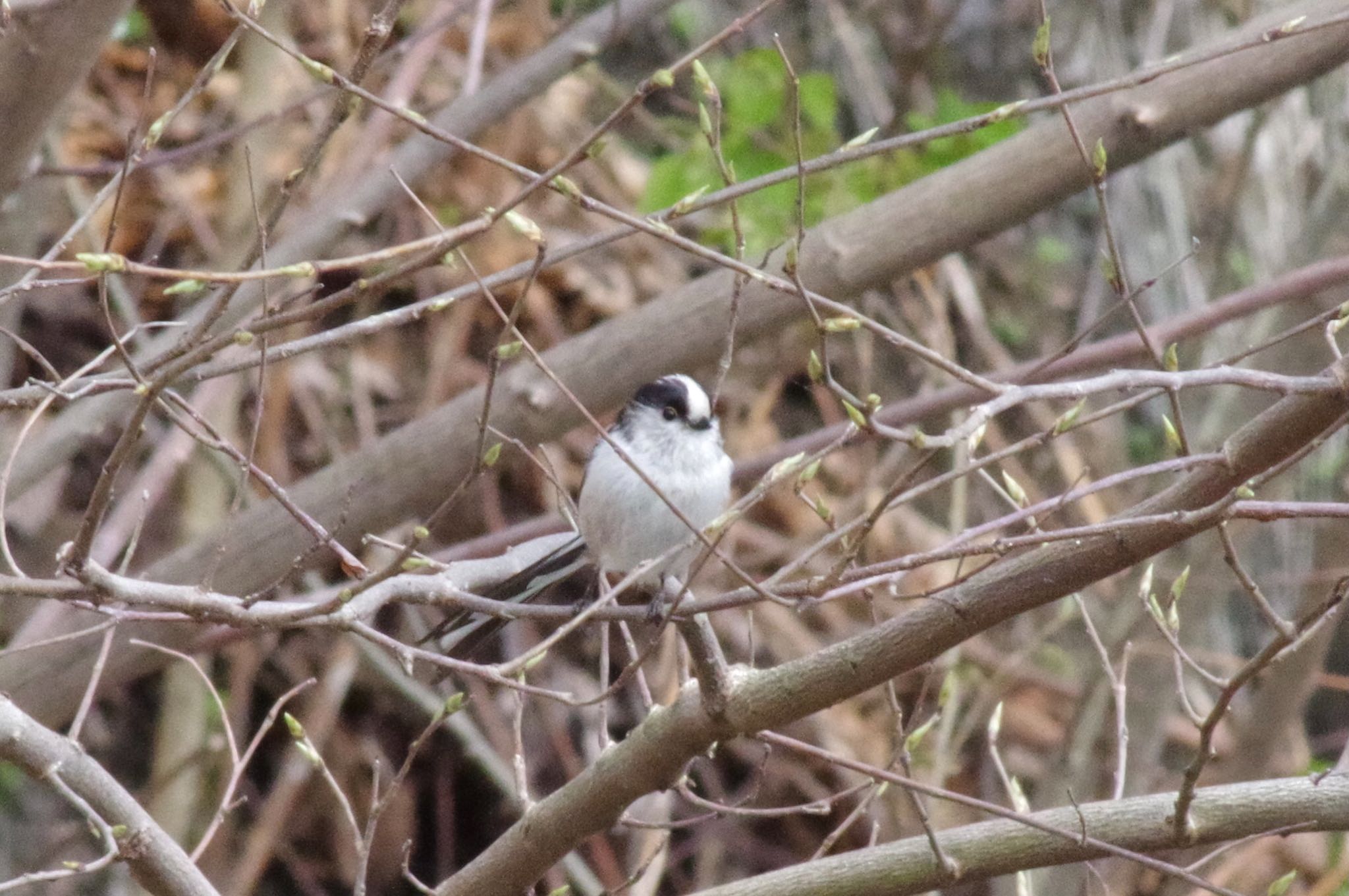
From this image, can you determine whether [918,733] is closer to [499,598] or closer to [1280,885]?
[1280,885]

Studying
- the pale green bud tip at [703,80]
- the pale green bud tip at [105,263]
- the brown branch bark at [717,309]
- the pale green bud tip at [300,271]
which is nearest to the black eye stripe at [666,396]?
the brown branch bark at [717,309]

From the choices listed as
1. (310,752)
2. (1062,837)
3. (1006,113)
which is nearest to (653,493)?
(310,752)

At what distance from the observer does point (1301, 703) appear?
4227mm

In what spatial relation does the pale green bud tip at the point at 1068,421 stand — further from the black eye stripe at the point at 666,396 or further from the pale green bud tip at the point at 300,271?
the black eye stripe at the point at 666,396

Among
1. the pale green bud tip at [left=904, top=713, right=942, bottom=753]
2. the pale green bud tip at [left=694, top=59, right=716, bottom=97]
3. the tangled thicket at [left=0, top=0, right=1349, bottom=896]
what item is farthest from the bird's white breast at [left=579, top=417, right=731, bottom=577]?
the pale green bud tip at [left=694, top=59, right=716, bottom=97]

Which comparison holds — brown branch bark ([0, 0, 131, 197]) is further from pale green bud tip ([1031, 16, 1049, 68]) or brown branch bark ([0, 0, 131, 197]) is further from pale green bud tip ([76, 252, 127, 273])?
pale green bud tip ([1031, 16, 1049, 68])

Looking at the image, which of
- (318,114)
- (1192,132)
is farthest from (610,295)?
(1192,132)

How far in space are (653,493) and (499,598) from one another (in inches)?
13.9

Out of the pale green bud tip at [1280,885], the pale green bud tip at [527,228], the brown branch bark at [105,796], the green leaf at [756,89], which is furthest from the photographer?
the green leaf at [756,89]

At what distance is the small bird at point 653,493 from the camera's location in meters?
2.95

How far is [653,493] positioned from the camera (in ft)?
9.32

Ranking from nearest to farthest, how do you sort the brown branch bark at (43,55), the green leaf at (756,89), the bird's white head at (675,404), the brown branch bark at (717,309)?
the brown branch bark at (43,55) < the brown branch bark at (717,309) < the bird's white head at (675,404) < the green leaf at (756,89)

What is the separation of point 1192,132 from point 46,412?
3.14 m

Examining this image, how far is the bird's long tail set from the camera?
96.8 inches
